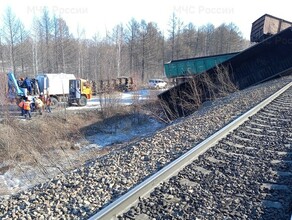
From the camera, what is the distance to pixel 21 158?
541 inches

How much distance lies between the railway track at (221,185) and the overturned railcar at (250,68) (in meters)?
12.2

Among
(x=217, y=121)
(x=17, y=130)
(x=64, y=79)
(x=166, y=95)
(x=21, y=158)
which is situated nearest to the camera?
(x=217, y=121)

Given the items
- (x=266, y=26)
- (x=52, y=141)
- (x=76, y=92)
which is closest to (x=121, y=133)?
(x=52, y=141)

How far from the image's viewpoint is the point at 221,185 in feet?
11.0

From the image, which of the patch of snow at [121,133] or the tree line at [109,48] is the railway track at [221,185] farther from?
the tree line at [109,48]

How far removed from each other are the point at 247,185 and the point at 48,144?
1504 cm

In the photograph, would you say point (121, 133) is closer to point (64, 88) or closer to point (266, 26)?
point (64, 88)

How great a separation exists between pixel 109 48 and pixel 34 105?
4490 centimetres

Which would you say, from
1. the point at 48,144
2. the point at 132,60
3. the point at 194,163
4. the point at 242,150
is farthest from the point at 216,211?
the point at 132,60

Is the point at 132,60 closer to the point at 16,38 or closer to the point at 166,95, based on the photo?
the point at 16,38

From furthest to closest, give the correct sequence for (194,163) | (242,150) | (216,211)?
1. (242,150)
2. (194,163)
3. (216,211)

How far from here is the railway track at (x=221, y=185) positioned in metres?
2.72

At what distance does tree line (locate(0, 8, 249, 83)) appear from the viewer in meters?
51.8

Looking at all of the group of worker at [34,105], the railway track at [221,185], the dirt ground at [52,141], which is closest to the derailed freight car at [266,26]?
the dirt ground at [52,141]
